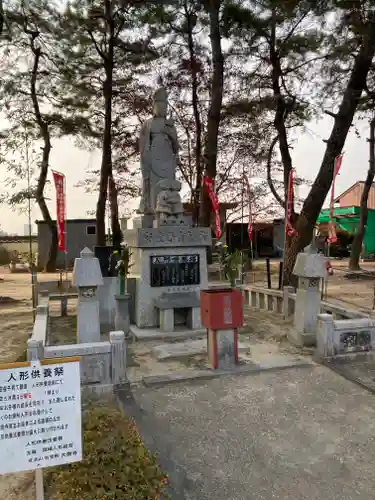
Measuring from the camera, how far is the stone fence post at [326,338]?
6.25m

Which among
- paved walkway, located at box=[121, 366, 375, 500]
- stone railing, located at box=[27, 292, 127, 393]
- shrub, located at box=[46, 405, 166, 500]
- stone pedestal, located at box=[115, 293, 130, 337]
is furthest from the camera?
stone pedestal, located at box=[115, 293, 130, 337]

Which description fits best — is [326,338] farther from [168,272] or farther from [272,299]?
A: [272,299]

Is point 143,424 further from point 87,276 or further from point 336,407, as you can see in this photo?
point 87,276

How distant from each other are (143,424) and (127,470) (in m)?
1.67

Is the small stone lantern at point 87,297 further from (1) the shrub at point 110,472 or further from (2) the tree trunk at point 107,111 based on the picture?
(2) the tree trunk at point 107,111

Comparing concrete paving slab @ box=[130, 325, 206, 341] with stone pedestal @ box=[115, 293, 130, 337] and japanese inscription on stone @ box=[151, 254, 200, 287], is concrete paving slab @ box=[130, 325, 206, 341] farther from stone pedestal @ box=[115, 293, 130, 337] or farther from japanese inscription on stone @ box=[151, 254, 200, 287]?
japanese inscription on stone @ box=[151, 254, 200, 287]

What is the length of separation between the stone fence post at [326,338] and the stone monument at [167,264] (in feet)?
9.05

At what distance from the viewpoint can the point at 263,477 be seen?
11.1 ft

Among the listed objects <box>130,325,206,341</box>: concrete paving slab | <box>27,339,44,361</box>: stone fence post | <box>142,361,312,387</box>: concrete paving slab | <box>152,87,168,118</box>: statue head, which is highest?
<box>152,87,168,118</box>: statue head

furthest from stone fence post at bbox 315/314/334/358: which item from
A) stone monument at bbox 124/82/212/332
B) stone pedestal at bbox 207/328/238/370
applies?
stone monument at bbox 124/82/212/332

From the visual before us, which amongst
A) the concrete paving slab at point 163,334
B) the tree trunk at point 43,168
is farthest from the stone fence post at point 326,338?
the tree trunk at point 43,168

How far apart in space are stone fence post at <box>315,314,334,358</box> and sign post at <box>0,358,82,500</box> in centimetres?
458

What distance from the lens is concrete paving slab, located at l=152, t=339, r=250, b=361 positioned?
672 centimetres

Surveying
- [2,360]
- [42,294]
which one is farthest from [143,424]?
[42,294]
